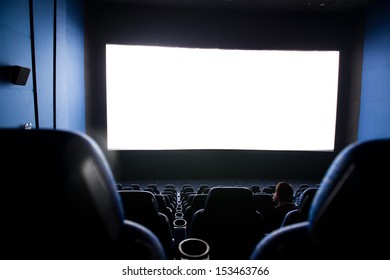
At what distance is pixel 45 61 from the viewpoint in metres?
5.54

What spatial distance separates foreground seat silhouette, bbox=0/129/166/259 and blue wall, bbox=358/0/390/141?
27.8 ft

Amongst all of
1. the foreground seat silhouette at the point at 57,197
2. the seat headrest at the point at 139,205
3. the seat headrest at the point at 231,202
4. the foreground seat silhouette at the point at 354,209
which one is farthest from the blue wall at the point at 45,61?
the foreground seat silhouette at the point at 354,209

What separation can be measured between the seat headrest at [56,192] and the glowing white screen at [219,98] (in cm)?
831

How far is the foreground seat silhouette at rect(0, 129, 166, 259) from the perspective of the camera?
30.3 inches

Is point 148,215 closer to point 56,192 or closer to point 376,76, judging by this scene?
point 56,192

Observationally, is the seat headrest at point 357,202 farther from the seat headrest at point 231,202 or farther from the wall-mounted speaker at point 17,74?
the wall-mounted speaker at point 17,74

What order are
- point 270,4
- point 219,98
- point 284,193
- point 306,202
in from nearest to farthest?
point 306,202 → point 284,193 → point 270,4 → point 219,98

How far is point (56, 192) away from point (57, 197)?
0.01 metres

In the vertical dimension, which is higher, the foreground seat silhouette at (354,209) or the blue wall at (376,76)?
the blue wall at (376,76)

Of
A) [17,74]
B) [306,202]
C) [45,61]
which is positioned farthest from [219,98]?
[306,202]

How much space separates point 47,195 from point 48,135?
0.17m

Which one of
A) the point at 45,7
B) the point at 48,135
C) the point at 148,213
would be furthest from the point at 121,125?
the point at 48,135

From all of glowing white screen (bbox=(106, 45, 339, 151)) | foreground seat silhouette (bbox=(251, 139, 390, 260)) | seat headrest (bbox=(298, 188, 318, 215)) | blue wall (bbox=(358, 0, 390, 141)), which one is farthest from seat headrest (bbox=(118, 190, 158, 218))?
blue wall (bbox=(358, 0, 390, 141))

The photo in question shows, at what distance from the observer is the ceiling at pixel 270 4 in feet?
27.0
